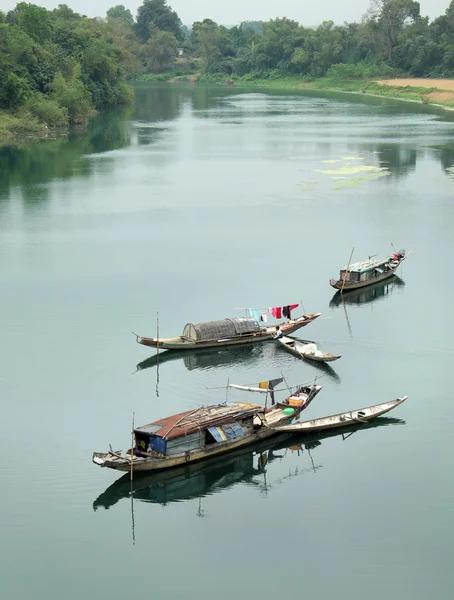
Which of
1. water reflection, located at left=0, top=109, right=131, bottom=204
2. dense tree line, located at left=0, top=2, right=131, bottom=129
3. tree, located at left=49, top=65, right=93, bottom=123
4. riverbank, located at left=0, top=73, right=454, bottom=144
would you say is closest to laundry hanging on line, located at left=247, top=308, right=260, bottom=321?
water reflection, located at left=0, top=109, right=131, bottom=204

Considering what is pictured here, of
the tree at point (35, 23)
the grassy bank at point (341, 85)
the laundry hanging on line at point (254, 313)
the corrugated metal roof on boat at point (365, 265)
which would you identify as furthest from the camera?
the grassy bank at point (341, 85)

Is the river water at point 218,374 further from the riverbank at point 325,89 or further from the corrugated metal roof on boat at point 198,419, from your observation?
the riverbank at point 325,89

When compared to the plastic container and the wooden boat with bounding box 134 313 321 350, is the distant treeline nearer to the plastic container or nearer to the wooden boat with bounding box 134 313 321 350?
the wooden boat with bounding box 134 313 321 350

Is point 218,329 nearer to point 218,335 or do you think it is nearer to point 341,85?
point 218,335

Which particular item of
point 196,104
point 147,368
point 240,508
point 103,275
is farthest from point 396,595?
point 196,104

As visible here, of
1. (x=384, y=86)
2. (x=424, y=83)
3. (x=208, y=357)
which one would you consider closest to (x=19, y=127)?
(x=208, y=357)

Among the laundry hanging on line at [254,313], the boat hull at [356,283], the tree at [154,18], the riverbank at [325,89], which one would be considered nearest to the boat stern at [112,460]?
the laundry hanging on line at [254,313]
